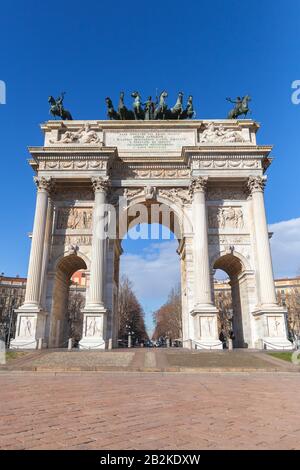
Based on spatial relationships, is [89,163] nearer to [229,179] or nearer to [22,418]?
[229,179]

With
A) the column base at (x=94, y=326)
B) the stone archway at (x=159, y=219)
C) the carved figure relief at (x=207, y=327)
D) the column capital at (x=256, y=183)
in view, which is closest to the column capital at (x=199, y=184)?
the stone archway at (x=159, y=219)

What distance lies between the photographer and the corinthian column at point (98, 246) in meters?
21.3

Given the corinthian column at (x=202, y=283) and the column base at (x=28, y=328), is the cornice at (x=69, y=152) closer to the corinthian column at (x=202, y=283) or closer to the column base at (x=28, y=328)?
the corinthian column at (x=202, y=283)

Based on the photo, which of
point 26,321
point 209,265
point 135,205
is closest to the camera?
point 26,321

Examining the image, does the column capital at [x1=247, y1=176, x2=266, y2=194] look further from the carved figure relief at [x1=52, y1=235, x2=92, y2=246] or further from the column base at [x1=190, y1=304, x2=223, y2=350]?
the carved figure relief at [x1=52, y1=235, x2=92, y2=246]

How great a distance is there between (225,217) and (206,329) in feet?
27.9

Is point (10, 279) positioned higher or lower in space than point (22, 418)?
higher

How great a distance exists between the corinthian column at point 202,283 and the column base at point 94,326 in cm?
558

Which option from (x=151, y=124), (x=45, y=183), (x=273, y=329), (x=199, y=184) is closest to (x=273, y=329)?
(x=273, y=329)

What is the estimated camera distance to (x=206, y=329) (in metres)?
20.4

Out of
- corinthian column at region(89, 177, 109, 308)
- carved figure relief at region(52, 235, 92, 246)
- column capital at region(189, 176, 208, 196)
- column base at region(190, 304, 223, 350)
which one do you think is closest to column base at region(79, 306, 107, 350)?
corinthian column at region(89, 177, 109, 308)

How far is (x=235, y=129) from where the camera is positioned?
2644cm

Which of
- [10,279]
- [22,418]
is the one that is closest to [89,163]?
[22,418]
